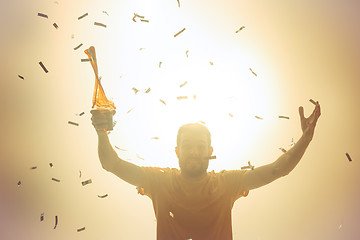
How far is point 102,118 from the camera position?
209 centimetres

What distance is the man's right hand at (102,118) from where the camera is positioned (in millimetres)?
2084

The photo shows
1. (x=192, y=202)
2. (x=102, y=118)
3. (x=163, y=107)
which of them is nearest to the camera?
(x=102, y=118)

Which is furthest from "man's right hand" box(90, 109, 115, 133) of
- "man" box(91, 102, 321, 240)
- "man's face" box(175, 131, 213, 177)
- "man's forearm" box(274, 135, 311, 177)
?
"man's forearm" box(274, 135, 311, 177)

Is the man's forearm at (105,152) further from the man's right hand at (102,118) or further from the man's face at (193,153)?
the man's face at (193,153)

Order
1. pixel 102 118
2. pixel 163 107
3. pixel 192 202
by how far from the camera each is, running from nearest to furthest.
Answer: pixel 102 118
pixel 192 202
pixel 163 107

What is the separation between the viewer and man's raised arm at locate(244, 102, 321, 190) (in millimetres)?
2105

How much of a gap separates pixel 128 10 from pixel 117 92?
81cm

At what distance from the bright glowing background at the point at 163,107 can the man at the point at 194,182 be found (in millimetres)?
750

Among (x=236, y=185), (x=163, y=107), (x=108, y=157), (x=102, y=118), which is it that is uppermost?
(x=163, y=107)

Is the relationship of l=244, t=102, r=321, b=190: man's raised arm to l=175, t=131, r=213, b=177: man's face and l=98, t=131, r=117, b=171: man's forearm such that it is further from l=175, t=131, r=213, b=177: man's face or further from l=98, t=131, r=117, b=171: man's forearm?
l=98, t=131, r=117, b=171: man's forearm

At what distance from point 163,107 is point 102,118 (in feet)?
3.40

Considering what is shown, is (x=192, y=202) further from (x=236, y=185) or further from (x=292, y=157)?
(x=292, y=157)

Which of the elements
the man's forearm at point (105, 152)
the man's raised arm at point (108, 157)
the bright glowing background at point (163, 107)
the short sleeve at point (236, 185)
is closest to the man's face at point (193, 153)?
the short sleeve at point (236, 185)

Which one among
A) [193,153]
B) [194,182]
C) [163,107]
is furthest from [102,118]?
[163,107]
